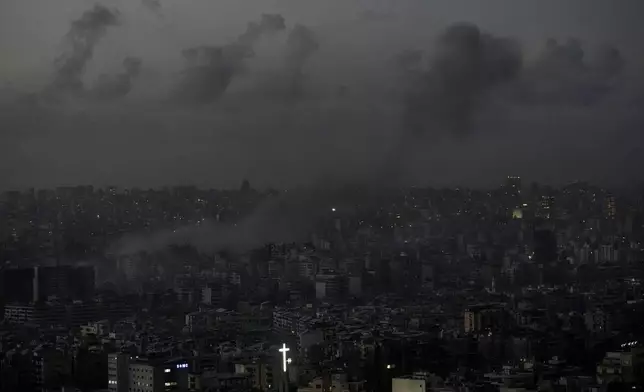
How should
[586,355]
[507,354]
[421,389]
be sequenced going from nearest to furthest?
[421,389] → [586,355] → [507,354]

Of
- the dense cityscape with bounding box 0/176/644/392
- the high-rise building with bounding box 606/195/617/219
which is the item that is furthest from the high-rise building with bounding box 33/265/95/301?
the high-rise building with bounding box 606/195/617/219

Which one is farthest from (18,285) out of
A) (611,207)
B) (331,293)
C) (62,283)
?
(611,207)

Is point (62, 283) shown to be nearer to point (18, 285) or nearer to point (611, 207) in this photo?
point (18, 285)

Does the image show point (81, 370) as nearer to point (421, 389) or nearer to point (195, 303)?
point (421, 389)

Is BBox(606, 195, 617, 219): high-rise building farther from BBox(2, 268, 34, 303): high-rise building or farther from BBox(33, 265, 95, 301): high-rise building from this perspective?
BBox(2, 268, 34, 303): high-rise building

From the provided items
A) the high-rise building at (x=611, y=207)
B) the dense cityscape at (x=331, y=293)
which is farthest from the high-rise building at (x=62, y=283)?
the high-rise building at (x=611, y=207)

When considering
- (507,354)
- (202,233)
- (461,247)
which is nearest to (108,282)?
(202,233)

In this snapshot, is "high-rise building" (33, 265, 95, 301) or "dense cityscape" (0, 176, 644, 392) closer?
"dense cityscape" (0, 176, 644, 392)

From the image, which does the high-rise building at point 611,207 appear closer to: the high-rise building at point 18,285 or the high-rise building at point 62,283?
the high-rise building at point 62,283
